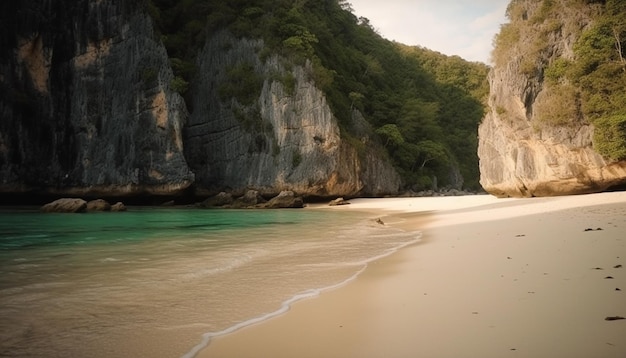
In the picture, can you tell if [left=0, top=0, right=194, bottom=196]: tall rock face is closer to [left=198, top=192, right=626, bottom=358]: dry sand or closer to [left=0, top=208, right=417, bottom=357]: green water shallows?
[left=0, top=208, right=417, bottom=357]: green water shallows

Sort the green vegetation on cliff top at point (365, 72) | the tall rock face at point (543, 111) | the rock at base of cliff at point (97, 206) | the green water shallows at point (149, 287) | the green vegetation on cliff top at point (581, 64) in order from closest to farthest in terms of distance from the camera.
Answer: the green water shallows at point (149, 287) < the green vegetation on cliff top at point (581, 64) < the tall rock face at point (543, 111) < the rock at base of cliff at point (97, 206) < the green vegetation on cliff top at point (365, 72)

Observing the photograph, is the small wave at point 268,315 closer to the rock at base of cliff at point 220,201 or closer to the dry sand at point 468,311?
the dry sand at point 468,311

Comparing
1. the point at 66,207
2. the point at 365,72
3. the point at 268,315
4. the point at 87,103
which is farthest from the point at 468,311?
the point at 365,72

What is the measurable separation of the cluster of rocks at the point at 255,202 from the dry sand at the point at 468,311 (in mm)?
19807

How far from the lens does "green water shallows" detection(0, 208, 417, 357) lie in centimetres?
264

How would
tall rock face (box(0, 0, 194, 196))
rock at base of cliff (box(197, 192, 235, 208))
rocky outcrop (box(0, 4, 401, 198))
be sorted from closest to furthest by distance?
tall rock face (box(0, 0, 194, 196)) → rocky outcrop (box(0, 4, 401, 198)) → rock at base of cliff (box(197, 192, 235, 208))

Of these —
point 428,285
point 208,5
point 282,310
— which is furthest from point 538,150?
point 208,5

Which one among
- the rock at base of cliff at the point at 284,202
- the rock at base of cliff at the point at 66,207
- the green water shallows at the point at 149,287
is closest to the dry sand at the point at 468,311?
the green water shallows at the point at 149,287

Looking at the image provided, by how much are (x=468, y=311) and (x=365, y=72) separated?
42.2 m

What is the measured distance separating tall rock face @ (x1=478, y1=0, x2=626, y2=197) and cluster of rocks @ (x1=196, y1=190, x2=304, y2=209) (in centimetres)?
1315

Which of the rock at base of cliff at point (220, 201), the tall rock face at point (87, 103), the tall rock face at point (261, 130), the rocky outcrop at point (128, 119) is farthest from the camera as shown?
the tall rock face at point (261, 130)

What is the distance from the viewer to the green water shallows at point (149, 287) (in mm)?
2637

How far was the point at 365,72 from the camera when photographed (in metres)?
42.2

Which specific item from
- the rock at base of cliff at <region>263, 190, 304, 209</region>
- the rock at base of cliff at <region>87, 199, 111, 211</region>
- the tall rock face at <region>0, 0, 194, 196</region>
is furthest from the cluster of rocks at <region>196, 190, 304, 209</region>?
the rock at base of cliff at <region>87, 199, 111, 211</region>
